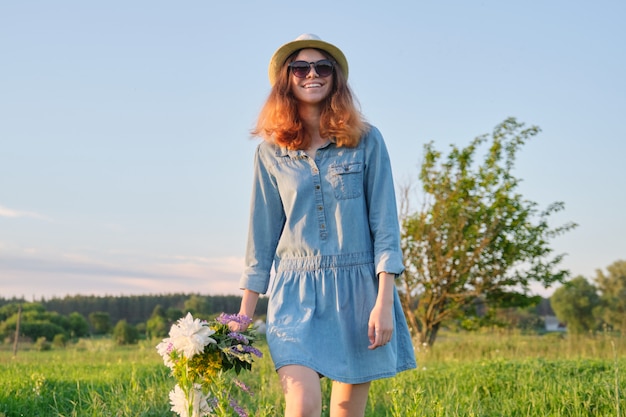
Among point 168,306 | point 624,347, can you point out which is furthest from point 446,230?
point 168,306

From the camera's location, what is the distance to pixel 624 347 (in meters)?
15.3

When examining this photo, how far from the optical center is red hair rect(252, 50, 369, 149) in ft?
10.5

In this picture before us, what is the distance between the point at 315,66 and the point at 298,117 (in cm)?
26

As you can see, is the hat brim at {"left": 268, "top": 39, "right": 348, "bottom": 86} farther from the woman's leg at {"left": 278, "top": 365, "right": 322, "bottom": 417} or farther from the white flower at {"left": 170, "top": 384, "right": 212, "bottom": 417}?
the white flower at {"left": 170, "top": 384, "right": 212, "bottom": 417}

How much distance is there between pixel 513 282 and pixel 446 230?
2107 mm

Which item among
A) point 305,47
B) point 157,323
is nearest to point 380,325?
point 305,47

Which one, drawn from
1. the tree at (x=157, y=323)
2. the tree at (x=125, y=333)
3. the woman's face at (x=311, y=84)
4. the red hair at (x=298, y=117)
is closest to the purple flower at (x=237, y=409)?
the red hair at (x=298, y=117)

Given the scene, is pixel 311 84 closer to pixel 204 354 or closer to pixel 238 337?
pixel 238 337

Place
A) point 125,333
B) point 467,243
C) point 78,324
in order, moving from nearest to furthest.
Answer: point 467,243 → point 125,333 → point 78,324

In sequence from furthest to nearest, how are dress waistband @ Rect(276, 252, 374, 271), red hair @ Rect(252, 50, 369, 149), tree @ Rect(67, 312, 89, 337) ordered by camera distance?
tree @ Rect(67, 312, 89, 337) < red hair @ Rect(252, 50, 369, 149) < dress waistband @ Rect(276, 252, 374, 271)

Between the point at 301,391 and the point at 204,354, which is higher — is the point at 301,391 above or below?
below

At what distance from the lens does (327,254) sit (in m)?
3.08

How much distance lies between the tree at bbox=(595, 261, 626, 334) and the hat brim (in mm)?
42738

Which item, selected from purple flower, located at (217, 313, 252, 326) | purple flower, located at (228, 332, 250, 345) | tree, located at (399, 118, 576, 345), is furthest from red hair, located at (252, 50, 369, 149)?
tree, located at (399, 118, 576, 345)
